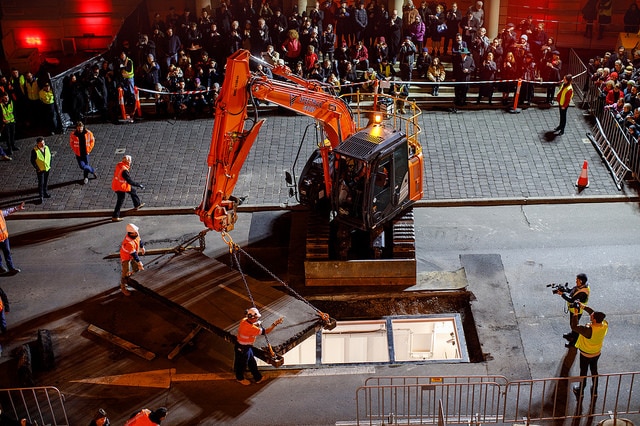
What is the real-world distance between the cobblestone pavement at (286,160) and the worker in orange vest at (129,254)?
374 centimetres

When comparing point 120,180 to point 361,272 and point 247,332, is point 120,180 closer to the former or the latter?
point 361,272

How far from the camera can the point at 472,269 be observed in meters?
18.4

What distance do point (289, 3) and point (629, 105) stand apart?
12.7m

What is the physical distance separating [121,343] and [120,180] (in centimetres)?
510

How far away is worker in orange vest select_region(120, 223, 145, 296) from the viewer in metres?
17.3

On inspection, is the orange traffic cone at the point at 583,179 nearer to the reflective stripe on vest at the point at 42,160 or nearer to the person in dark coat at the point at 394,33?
the person in dark coat at the point at 394,33

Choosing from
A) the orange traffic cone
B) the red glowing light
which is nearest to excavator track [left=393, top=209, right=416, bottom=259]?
the orange traffic cone

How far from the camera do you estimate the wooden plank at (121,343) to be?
16.0m

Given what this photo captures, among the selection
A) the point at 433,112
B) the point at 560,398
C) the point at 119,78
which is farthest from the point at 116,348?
the point at 433,112

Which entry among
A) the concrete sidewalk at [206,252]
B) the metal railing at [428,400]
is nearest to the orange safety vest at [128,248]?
the concrete sidewalk at [206,252]

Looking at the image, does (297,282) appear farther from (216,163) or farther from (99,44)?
(99,44)

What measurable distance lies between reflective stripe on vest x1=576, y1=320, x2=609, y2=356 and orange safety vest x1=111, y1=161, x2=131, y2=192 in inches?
Result: 443

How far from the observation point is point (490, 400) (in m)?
14.7

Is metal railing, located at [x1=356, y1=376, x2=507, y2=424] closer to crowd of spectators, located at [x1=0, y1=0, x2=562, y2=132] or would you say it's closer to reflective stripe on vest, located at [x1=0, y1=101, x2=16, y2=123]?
crowd of spectators, located at [x1=0, y1=0, x2=562, y2=132]
